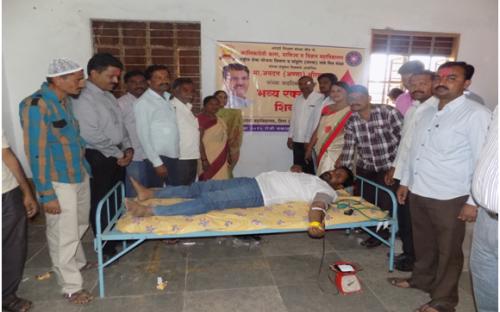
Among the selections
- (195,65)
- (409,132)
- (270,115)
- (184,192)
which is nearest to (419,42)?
(270,115)

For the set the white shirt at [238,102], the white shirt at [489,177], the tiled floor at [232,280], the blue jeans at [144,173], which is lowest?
the tiled floor at [232,280]

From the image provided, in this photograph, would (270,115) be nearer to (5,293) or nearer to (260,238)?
(260,238)

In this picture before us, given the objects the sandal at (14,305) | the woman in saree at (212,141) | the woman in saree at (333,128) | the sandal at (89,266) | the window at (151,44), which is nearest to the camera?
the sandal at (14,305)

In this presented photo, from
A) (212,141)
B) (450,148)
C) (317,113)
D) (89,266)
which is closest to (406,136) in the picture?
(450,148)

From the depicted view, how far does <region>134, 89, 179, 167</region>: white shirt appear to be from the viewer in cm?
326

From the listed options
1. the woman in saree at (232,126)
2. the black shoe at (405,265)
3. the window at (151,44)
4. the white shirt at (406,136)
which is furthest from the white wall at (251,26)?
the black shoe at (405,265)

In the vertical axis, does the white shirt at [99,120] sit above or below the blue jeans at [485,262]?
above

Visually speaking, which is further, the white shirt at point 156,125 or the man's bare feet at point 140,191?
the white shirt at point 156,125

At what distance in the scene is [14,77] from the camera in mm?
4582

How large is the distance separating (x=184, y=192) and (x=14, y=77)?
3231 millimetres

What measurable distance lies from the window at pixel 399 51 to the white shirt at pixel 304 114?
4.50ft

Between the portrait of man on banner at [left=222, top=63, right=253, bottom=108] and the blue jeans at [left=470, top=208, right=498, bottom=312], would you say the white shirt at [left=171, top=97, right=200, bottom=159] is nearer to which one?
the portrait of man on banner at [left=222, top=63, right=253, bottom=108]

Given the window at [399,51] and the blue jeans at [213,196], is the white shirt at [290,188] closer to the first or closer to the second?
the blue jeans at [213,196]

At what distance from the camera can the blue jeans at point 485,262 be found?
1625 millimetres
